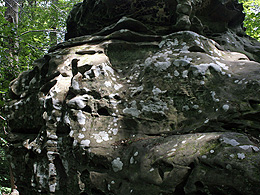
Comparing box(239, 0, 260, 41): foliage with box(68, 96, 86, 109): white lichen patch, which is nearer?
box(68, 96, 86, 109): white lichen patch

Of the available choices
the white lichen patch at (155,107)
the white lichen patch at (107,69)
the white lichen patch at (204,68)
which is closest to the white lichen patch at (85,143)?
the white lichen patch at (155,107)

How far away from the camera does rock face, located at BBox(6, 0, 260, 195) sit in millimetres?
2283

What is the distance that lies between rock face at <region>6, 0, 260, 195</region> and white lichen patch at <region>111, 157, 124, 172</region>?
14mm

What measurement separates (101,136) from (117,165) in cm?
50

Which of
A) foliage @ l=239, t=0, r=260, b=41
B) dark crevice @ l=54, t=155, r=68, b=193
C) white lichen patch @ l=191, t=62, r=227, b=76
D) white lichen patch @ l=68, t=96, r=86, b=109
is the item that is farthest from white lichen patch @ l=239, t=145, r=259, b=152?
foliage @ l=239, t=0, r=260, b=41

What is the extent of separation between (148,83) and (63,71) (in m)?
1.61

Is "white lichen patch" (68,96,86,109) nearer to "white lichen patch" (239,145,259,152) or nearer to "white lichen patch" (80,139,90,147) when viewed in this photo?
"white lichen patch" (80,139,90,147)

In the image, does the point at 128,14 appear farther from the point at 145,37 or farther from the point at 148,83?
the point at 148,83

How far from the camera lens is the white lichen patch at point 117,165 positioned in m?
2.71

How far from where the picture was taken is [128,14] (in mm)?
4406

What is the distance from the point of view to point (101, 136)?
119 inches

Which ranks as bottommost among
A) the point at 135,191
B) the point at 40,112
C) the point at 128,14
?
the point at 135,191

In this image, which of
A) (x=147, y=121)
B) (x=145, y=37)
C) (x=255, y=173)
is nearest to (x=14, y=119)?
(x=147, y=121)

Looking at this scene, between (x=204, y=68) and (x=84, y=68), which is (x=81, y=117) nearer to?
(x=84, y=68)
